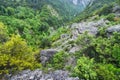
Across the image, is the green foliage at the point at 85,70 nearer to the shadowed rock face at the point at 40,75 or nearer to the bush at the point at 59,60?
the shadowed rock face at the point at 40,75

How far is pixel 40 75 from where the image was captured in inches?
1510

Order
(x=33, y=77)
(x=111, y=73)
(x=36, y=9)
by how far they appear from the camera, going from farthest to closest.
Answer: (x=36, y=9), (x=33, y=77), (x=111, y=73)

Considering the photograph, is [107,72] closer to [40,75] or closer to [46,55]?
[40,75]

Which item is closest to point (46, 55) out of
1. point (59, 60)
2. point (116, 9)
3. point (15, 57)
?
point (59, 60)

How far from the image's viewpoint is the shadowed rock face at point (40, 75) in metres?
36.9

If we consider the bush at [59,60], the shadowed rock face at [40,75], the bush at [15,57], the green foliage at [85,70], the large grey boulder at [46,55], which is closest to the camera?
the green foliage at [85,70]

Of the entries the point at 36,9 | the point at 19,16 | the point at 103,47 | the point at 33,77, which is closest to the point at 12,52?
the point at 33,77

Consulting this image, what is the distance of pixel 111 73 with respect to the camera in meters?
35.9

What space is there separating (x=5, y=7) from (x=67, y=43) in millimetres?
72287

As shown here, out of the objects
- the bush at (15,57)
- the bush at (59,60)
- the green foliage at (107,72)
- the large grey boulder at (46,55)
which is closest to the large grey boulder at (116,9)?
the large grey boulder at (46,55)

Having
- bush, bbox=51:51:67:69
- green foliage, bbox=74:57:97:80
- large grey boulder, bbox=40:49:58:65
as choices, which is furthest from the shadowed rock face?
large grey boulder, bbox=40:49:58:65

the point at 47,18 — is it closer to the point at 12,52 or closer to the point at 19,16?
the point at 19,16

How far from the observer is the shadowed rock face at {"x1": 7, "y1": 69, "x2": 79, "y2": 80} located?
36938mm

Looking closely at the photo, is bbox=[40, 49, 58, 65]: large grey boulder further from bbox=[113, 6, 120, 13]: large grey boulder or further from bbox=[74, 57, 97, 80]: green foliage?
bbox=[113, 6, 120, 13]: large grey boulder
